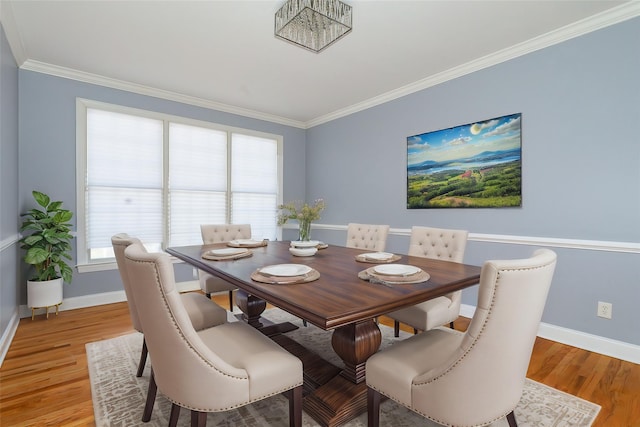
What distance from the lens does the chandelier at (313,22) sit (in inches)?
82.6

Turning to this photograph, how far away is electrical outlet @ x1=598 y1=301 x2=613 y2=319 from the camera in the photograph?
7.97 feet

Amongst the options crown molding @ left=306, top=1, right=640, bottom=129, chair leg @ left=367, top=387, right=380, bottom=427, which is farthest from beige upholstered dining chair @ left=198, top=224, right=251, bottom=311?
crown molding @ left=306, top=1, right=640, bottom=129

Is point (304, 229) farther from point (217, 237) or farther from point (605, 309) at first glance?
point (605, 309)

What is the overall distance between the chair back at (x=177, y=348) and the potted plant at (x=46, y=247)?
2681 mm

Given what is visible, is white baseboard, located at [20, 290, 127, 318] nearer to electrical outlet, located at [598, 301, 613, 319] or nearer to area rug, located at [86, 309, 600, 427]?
area rug, located at [86, 309, 600, 427]

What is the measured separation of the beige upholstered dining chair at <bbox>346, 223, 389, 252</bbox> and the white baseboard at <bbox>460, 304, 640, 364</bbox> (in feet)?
5.36

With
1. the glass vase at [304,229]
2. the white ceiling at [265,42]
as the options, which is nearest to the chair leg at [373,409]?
the glass vase at [304,229]

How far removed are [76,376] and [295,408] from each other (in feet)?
5.84

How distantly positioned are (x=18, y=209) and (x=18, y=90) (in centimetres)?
125

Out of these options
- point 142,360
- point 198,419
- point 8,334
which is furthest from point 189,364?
point 8,334

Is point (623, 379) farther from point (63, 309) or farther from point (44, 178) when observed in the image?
point (44, 178)

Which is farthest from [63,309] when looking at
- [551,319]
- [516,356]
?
[551,319]

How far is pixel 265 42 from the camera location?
2861 mm

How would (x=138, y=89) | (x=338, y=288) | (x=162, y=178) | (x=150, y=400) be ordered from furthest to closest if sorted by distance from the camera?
(x=162, y=178), (x=138, y=89), (x=150, y=400), (x=338, y=288)
